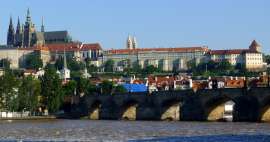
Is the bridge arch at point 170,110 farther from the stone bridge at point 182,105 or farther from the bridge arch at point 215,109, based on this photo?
the bridge arch at point 215,109

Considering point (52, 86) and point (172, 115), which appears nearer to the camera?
point (172, 115)

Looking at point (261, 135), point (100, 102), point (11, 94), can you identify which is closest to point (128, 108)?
point (100, 102)

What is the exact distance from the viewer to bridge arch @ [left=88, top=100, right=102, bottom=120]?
397 feet

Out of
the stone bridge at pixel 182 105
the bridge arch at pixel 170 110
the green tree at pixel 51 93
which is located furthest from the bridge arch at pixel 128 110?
the green tree at pixel 51 93

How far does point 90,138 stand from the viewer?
58.7 m

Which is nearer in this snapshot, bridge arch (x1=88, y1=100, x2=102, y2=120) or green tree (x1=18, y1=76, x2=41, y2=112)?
green tree (x1=18, y1=76, x2=41, y2=112)

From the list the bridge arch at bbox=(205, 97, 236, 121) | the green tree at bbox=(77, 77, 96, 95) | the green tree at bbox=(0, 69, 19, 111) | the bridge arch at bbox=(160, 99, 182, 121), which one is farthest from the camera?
the green tree at bbox=(77, 77, 96, 95)

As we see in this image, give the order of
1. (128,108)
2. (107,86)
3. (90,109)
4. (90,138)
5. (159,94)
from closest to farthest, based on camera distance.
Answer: (90,138), (159,94), (128,108), (90,109), (107,86)

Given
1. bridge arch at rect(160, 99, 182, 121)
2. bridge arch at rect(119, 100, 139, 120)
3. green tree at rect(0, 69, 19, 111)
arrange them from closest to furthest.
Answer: bridge arch at rect(160, 99, 182, 121) < bridge arch at rect(119, 100, 139, 120) < green tree at rect(0, 69, 19, 111)

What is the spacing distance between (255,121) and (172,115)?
2103cm

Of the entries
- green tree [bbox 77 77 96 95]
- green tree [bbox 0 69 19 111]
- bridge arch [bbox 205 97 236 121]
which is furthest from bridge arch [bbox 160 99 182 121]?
green tree [bbox 77 77 96 95]

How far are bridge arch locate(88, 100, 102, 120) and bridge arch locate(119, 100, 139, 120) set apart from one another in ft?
22.5

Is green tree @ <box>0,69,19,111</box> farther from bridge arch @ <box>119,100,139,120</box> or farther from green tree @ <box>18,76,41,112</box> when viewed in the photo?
bridge arch @ <box>119,100,139,120</box>

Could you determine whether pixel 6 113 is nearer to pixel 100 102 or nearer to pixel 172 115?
pixel 100 102
